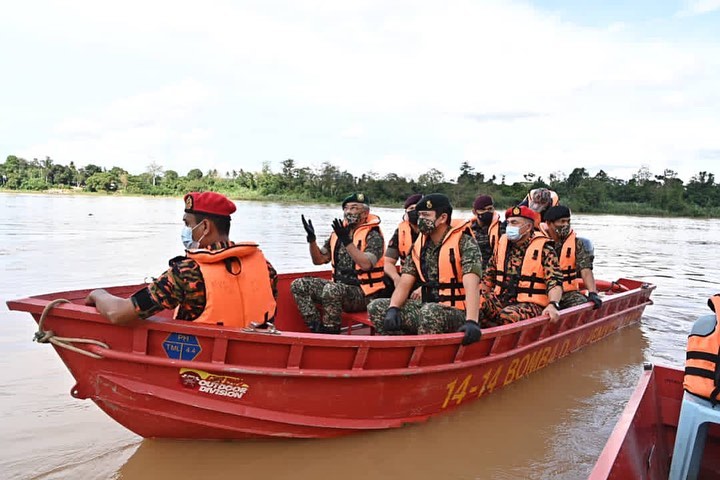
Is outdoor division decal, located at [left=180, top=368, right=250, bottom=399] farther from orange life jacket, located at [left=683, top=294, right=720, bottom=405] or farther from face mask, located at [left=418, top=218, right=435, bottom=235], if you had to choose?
orange life jacket, located at [left=683, top=294, right=720, bottom=405]

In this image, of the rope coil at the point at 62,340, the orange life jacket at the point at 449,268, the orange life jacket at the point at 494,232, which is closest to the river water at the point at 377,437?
the rope coil at the point at 62,340

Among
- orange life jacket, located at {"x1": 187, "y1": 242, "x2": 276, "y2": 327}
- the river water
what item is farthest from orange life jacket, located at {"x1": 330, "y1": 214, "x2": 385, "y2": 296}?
orange life jacket, located at {"x1": 187, "y1": 242, "x2": 276, "y2": 327}

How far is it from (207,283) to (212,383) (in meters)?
0.70

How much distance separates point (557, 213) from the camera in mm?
6539

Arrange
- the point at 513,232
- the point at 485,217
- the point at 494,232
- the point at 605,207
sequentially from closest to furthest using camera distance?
1. the point at 513,232
2. the point at 494,232
3. the point at 485,217
4. the point at 605,207

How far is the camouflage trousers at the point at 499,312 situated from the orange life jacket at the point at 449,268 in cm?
63

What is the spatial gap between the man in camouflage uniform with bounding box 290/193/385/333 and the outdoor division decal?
184 cm

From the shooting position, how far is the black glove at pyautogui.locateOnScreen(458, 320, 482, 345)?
14.1 ft

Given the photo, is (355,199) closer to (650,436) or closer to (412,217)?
(412,217)

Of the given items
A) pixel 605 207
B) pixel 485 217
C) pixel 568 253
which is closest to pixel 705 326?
pixel 568 253

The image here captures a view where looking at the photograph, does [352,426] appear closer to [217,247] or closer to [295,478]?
[295,478]

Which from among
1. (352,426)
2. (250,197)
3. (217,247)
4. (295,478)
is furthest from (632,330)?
(250,197)

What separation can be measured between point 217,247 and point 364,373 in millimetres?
1395

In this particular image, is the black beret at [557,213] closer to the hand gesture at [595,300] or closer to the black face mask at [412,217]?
the hand gesture at [595,300]
